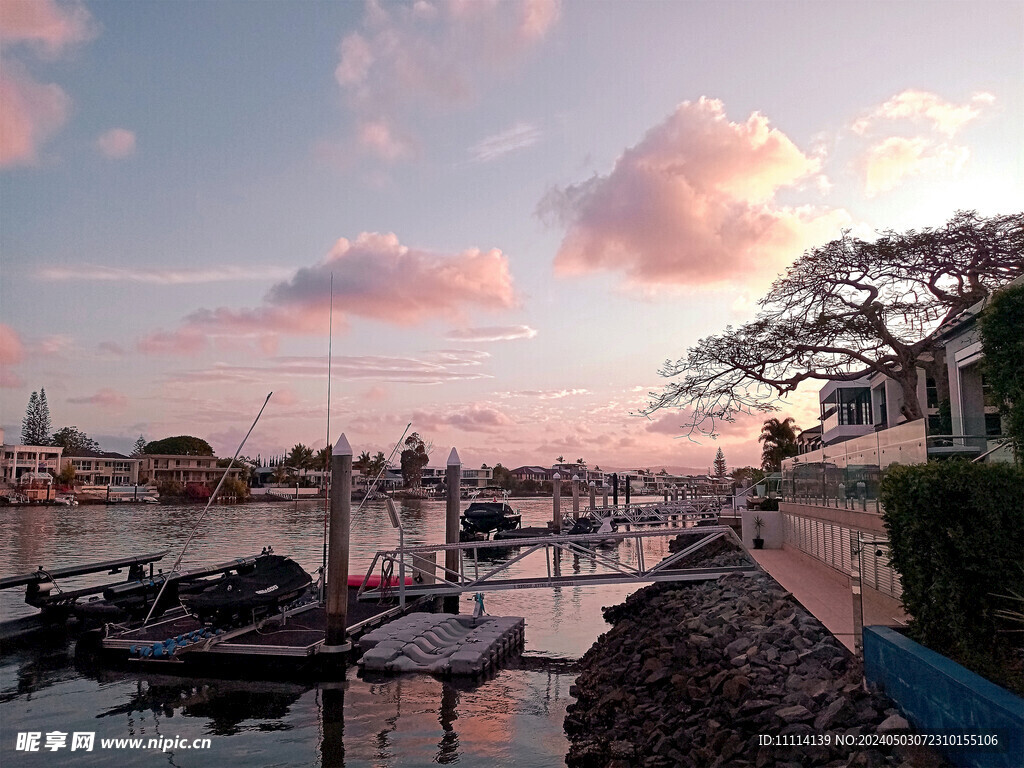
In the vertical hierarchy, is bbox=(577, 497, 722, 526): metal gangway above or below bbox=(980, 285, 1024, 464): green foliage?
below

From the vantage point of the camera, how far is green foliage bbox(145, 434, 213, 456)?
175 metres

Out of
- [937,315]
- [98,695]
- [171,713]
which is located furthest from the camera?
[937,315]

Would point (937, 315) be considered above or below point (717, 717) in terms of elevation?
above

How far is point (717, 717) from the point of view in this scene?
35.6ft

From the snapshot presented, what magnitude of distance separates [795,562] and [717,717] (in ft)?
44.0

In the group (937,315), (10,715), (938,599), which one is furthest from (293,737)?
(937,315)

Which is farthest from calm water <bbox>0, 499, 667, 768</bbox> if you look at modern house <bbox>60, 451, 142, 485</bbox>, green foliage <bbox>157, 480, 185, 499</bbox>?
modern house <bbox>60, 451, 142, 485</bbox>

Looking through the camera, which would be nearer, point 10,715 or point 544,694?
point 10,715

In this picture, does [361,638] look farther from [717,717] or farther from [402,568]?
[717,717]

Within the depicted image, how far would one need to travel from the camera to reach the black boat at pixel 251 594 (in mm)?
17172

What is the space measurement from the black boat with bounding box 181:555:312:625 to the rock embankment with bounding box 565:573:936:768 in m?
7.90

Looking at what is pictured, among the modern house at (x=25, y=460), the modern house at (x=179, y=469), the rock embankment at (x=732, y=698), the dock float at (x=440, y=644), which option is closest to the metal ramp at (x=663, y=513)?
the dock float at (x=440, y=644)

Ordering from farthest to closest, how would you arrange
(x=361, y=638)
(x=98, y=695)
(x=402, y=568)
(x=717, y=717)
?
(x=402, y=568) < (x=361, y=638) < (x=98, y=695) < (x=717, y=717)

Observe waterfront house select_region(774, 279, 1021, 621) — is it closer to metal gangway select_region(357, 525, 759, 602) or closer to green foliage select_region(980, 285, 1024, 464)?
green foliage select_region(980, 285, 1024, 464)
